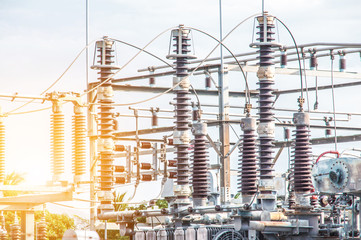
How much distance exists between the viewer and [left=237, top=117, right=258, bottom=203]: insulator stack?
1712 cm

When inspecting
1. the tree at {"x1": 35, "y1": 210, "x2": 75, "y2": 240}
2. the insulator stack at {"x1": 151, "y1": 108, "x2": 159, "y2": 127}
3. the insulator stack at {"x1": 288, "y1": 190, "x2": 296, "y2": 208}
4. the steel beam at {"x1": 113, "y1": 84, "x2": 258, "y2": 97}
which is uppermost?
the steel beam at {"x1": 113, "y1": 84, "x2": 258, "y2": 97}

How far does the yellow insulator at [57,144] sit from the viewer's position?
1728 cm

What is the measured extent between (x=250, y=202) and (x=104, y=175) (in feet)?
19.7

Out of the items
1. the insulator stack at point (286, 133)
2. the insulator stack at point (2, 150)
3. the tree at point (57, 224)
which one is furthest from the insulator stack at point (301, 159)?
the tree at point (57, 224)

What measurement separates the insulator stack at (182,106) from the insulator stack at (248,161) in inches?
86.1

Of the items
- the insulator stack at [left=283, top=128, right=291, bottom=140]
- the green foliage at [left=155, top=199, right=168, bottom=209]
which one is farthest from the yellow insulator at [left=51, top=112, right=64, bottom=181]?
the green foliage at [left=155, top=199, right=168, bottom=209]

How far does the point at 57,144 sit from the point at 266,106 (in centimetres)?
446

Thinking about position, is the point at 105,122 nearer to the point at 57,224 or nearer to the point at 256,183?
the point at 256,183

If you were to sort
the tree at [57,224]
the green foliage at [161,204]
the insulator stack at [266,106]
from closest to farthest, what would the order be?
the insulator stack at [266,106]
the green foliage at [161,204]
the tree at [57,224]

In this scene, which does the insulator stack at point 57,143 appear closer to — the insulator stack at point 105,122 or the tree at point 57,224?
the insulator stack at point 105,122

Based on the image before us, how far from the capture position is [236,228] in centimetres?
1566

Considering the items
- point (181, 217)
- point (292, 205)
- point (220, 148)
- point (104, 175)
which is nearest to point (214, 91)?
point (220, 148)

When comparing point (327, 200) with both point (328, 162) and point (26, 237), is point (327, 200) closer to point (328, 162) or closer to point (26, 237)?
point (328, 162)

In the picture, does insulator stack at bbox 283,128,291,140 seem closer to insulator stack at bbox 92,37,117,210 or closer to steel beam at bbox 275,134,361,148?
steel beam at bbox 275,134,361,148
